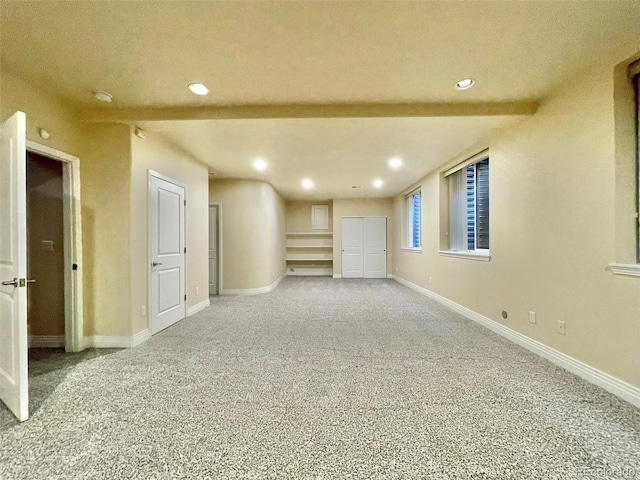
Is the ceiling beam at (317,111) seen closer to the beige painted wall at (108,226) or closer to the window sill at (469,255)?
the beige painted wall at (108,226)

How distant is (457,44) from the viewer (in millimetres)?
1797

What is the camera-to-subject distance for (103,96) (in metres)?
2.43

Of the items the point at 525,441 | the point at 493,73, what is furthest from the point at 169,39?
the point at 525,441

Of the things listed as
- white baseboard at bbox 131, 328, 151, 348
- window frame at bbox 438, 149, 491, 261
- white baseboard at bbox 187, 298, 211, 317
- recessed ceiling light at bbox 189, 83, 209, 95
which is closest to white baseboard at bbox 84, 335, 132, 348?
white baseboard at bbox 131, 328, 151, 348

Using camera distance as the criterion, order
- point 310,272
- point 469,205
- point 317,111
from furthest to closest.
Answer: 1. point 310,272
2. point 469,205
3. point 317,111

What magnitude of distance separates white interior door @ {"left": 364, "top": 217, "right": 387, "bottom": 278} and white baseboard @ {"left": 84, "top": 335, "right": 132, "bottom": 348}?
6.17m

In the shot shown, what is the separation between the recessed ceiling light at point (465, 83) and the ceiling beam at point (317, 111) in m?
0.27

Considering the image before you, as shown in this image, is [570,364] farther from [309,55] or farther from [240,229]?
[240,229]

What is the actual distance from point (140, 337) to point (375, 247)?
624 cm

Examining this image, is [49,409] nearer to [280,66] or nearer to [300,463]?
[300,463]

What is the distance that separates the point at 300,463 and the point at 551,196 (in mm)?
2792

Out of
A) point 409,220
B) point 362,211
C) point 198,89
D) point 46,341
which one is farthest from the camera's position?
point 362,211

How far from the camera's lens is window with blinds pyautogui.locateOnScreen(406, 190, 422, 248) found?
6.55 m

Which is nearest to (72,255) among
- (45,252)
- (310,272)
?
(45,252)
